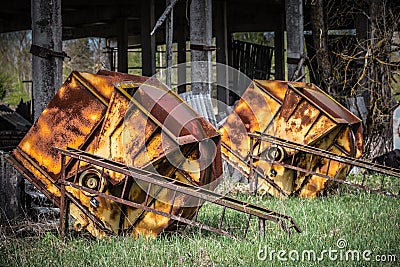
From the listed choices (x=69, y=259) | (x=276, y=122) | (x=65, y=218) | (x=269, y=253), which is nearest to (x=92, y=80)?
(x=65, y=218)

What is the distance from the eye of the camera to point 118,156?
6.62m

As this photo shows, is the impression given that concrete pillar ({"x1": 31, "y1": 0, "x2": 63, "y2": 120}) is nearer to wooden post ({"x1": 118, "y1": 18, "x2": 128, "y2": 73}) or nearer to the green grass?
the green grass

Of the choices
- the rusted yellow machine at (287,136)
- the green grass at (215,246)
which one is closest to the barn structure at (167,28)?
the rusted yellow machine at (287,136)

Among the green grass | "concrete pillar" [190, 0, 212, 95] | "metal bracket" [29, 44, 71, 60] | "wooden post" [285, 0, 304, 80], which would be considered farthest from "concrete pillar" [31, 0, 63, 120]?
"wooden post" [285, 0, 304, 80]

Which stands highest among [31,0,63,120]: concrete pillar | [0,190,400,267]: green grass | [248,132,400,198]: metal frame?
[31,0,63,120]: concrete pillar

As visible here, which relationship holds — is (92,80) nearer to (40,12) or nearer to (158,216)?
(158,216)

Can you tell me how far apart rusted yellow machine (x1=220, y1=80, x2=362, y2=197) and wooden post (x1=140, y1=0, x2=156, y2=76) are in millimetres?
4807

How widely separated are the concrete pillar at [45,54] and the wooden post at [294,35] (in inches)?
201

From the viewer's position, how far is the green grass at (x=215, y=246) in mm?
5609

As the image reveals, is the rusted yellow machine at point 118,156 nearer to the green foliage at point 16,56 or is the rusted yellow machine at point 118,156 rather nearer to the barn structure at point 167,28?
the barn structure at point 167,28

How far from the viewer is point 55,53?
8.42 meters

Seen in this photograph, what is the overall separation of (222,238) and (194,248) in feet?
2.08

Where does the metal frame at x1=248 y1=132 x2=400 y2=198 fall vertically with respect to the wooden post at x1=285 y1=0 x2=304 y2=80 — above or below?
A: below

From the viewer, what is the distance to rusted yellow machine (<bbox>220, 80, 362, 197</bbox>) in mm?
9562
